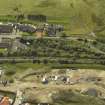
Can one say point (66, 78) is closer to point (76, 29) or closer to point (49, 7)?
point (76, 29)

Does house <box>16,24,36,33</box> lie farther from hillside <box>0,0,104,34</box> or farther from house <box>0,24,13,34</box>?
hillside <box>0,0,104,34</box>

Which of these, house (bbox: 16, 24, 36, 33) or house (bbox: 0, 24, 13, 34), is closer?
house (bbox: 0, 24, 13, 34)

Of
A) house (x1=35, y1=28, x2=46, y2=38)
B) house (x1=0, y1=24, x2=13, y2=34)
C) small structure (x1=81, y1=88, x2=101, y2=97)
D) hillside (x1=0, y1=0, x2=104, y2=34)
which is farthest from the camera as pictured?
hillside (x1=0, y1=0, x2=104, y2=34)

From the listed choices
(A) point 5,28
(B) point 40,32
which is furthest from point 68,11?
(A) point 5,28

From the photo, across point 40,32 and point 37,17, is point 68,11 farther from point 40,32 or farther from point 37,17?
point 40,32

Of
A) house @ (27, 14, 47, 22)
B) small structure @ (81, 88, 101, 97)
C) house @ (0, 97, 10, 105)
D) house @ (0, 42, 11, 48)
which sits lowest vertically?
house @ (0, 97, 10, 105)

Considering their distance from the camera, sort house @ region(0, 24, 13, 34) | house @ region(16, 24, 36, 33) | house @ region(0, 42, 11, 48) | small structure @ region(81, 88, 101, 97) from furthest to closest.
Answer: house @ region(16, 24, 36, 33) → house @ region(0, 24, 13, 34) → house @ region(0, 42, 11, 48) → small structure @ region(81, 88, 101, 97)

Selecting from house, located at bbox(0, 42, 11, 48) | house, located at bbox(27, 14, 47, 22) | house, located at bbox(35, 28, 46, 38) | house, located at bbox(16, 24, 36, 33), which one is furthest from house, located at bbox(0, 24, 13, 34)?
house, located at bbox(27, 14, 47, 22)

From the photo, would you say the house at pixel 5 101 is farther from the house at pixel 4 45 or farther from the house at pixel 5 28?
the house at pixel 5 28

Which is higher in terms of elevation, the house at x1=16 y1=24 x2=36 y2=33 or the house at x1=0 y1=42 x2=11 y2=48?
the house at x1=16 y1=24 x2=36 y2=33

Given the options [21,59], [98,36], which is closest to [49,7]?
[98,36]
